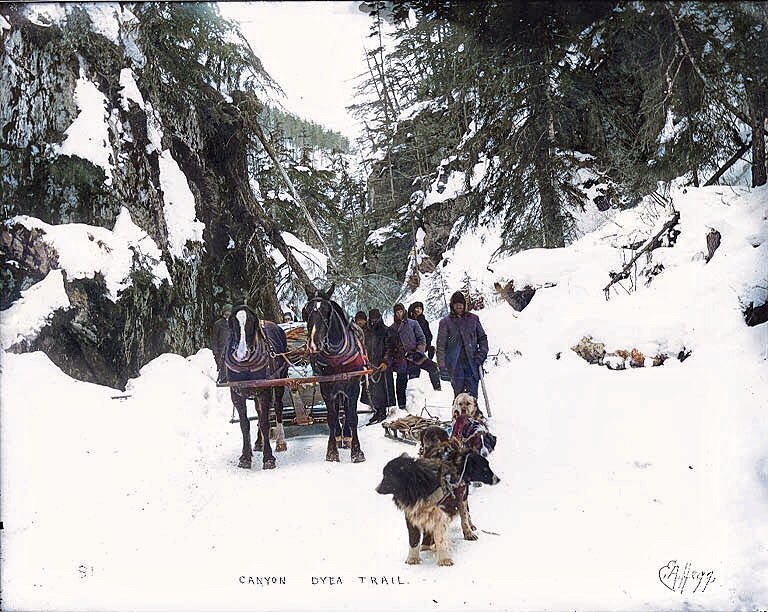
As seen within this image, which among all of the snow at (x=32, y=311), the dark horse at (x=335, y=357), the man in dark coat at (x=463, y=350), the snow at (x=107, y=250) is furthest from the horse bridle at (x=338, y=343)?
the snow at (x=32, y=311)

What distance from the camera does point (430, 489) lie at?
3367 millimetres

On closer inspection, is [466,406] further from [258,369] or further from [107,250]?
[107,250]

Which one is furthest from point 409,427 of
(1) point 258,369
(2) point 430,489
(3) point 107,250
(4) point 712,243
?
(3) point 107,250

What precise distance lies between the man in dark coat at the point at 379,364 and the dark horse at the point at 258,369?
0.52 m

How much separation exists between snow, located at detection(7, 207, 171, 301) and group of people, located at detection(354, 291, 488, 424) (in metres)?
1.45

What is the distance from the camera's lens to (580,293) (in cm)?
391

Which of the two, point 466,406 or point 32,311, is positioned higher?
point 32,311

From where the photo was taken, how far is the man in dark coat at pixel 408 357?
3.92 meters

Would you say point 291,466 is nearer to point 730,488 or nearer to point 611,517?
point 611,517

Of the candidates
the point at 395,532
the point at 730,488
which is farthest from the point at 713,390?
the point at 395,532

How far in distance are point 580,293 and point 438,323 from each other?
85 cm

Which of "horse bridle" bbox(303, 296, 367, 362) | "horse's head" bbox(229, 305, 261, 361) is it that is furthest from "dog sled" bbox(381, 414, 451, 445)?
"horse's head" bbox(229, 305, 261, 361)

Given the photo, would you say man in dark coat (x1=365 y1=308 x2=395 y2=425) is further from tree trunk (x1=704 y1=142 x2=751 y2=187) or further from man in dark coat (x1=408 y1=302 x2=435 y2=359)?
tree trunk (x1=704 y1=142 x2=751 y2=187)
